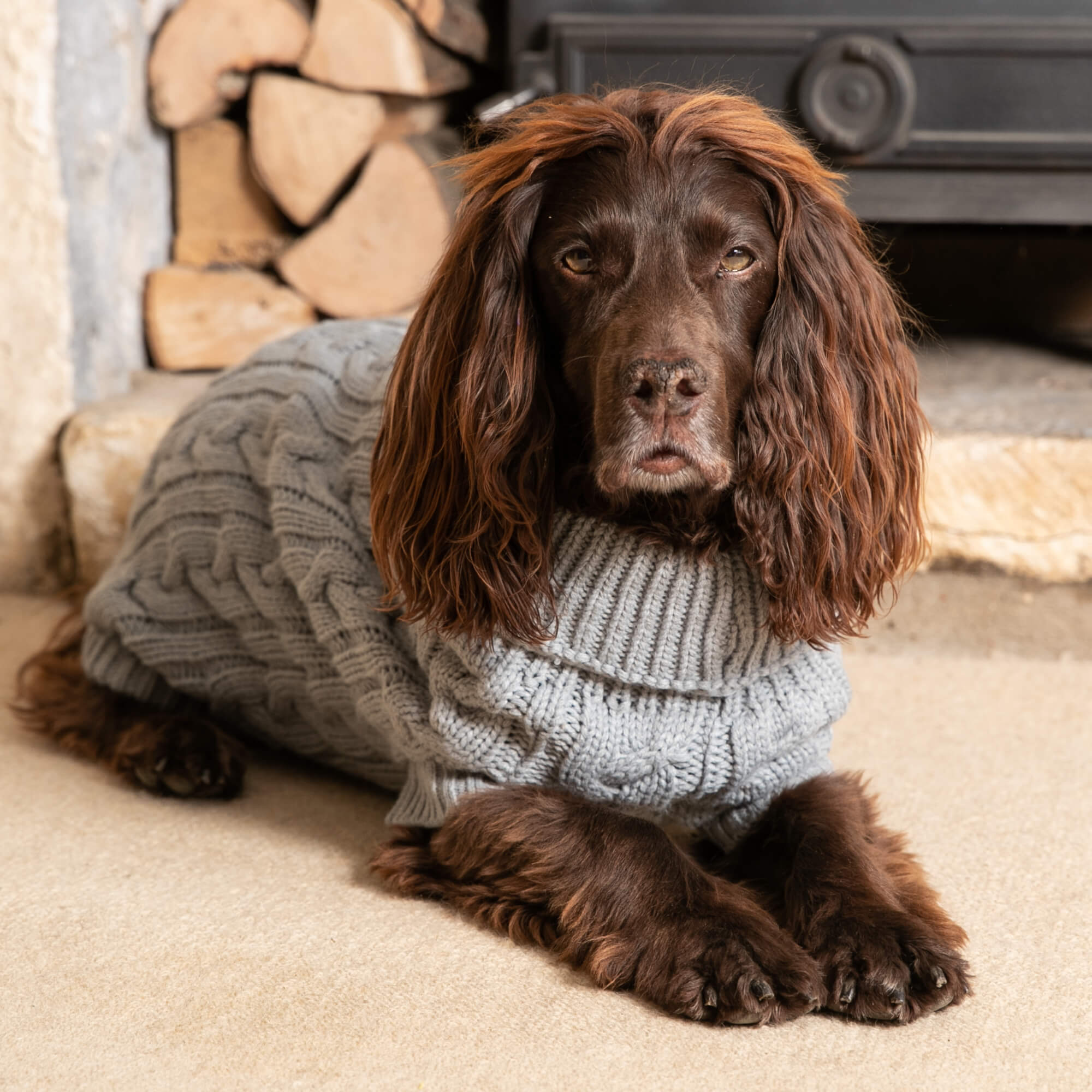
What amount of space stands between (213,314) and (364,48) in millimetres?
686

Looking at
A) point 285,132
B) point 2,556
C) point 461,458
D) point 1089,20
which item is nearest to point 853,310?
point 461,458

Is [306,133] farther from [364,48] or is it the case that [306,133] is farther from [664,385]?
[664,385]

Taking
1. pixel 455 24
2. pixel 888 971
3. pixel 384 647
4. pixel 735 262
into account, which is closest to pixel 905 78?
pixel 455 24

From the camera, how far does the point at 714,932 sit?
4.68 ft

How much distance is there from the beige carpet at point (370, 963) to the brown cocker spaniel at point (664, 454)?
0.22 feet

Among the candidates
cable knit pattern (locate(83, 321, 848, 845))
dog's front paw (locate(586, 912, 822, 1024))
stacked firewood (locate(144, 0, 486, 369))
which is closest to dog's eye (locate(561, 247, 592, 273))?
cable knit pattern (locate(83, 321, 848, 845))

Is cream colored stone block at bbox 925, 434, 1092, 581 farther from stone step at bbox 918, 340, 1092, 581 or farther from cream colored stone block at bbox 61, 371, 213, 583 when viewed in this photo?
cream colored stone block at bbox 61, 371, 213, 583

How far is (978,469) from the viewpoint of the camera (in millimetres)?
2561

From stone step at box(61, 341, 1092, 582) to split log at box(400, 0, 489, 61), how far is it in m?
0.95

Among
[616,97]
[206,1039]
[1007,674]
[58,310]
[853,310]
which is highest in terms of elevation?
[616,97]

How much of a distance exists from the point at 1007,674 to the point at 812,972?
1.30 meters

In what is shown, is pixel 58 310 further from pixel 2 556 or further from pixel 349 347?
pixel 349 347

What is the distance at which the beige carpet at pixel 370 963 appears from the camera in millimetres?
1336

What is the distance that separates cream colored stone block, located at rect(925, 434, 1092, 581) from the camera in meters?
2.54
